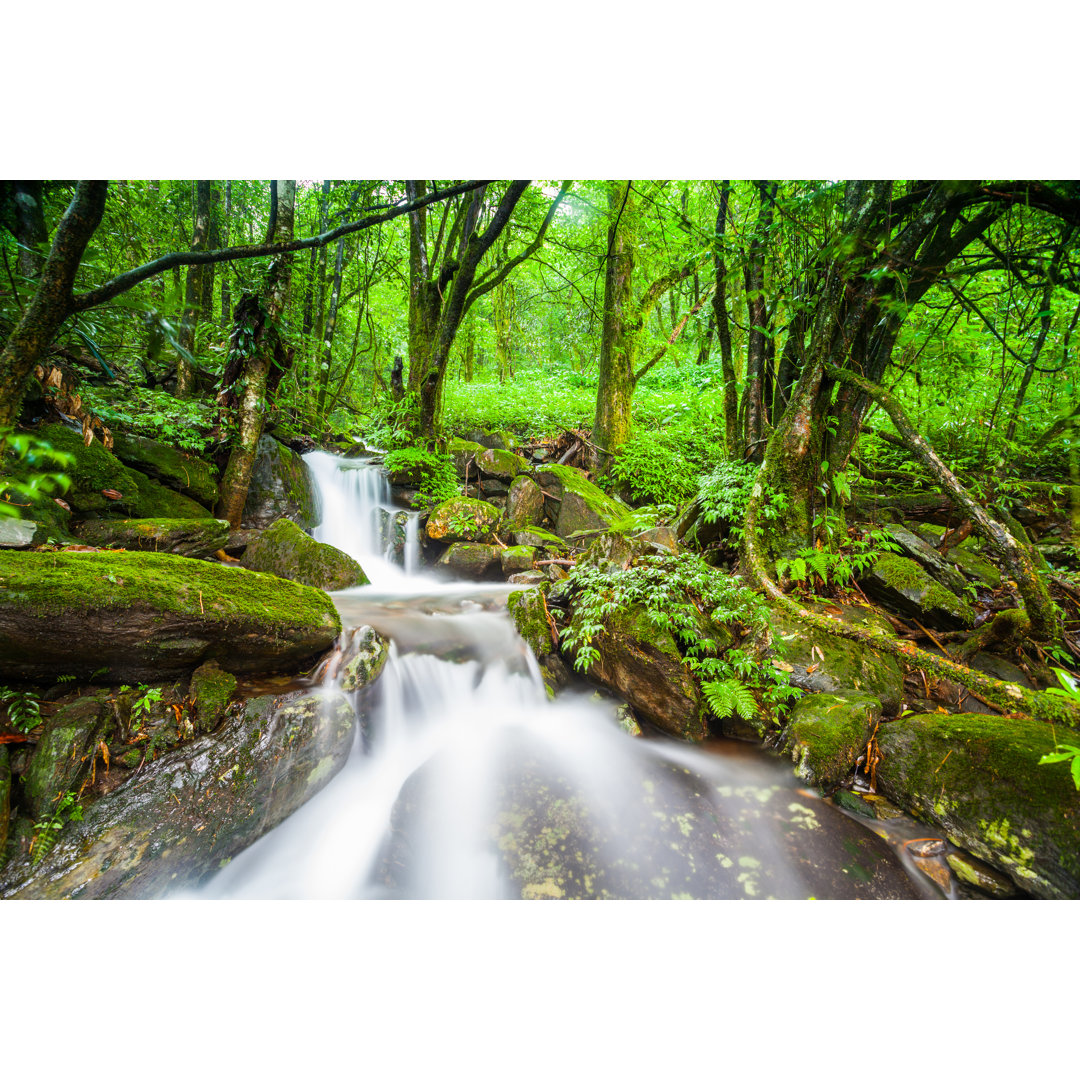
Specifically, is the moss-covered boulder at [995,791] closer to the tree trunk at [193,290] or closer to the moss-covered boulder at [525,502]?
the moss-covered boulder at [525,502]

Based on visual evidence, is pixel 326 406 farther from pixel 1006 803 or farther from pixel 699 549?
pixel 1006 803

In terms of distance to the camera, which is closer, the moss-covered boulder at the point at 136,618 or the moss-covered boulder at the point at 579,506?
the moss-covered boulder at the point at 136,618

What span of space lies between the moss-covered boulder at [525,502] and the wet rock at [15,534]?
4.70m

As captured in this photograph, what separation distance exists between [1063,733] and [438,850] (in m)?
3.19

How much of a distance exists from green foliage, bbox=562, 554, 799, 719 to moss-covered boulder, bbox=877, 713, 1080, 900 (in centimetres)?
64

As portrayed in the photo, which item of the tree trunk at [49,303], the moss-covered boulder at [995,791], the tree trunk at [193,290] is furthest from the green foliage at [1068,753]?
the tree trunk at [193,290]

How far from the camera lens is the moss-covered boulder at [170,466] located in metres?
4.65

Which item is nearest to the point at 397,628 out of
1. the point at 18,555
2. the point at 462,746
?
the point at 462,746

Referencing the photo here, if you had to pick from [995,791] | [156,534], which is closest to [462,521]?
[156,534]

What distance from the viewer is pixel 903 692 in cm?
296

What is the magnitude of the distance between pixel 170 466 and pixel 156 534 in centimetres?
138

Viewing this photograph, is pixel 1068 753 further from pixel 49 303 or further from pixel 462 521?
pixel 462 521

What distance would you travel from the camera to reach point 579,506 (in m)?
6.46

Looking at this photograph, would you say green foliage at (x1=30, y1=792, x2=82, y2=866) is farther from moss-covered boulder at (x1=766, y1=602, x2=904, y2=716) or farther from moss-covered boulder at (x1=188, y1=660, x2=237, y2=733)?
moss-covered boulder at (x1=766, y1=602, x2=904, y2=716)
